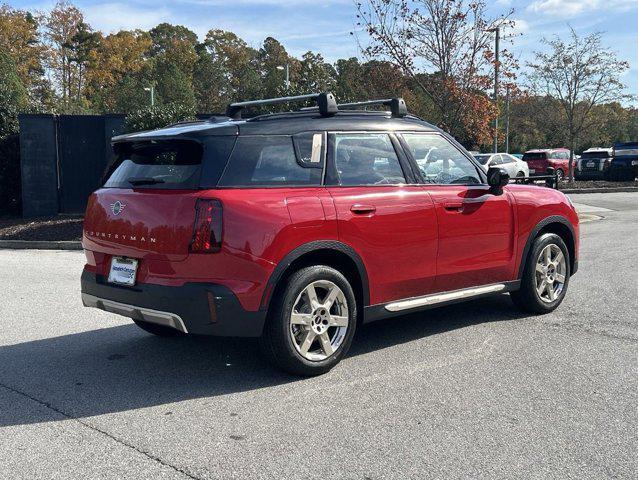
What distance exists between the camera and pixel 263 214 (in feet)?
14.4

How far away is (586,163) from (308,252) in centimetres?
2964

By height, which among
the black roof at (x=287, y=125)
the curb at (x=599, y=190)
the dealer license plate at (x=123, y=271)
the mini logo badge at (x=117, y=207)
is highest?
the black roof at (x=287, y=125)

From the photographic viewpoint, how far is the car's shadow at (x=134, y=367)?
4.29 meters

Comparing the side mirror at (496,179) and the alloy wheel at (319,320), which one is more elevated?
the side mirror at (496,179)

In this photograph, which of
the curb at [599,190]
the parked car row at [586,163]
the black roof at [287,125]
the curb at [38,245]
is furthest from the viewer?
the parked car row at [586,163]

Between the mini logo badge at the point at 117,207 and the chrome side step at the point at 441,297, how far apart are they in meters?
2.13

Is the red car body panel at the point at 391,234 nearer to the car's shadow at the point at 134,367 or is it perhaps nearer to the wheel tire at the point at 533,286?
the car's shadow at the point at 134,367

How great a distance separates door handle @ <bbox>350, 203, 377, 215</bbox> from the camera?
191 inches

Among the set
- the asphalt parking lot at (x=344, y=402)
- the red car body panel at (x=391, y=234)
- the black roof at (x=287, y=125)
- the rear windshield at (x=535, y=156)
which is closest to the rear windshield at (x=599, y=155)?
the rear windshield at (x=535, y=156)

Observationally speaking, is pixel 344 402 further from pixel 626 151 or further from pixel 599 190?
pixel 626 151

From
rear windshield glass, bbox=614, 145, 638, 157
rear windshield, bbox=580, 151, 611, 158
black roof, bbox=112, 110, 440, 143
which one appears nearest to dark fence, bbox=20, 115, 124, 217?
black roof, bbox=112, 110, 440, 143

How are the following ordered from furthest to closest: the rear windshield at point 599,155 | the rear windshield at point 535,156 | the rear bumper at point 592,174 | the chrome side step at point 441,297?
the rear windshield at point 535,156 < the rear windshield at point 599,155 < the rear bumper at point 592,174 < the chrome side step at point 441,297

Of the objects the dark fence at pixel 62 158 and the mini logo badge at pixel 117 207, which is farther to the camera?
the dark fence at pixel 62 158

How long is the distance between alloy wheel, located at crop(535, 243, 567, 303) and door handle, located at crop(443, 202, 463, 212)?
1.27 m
